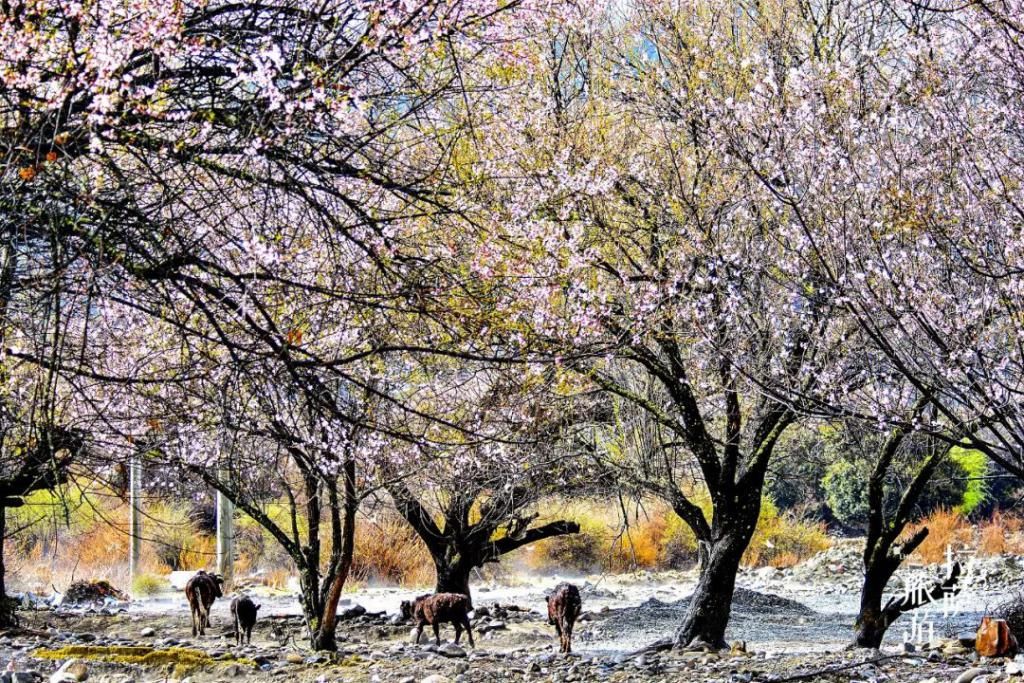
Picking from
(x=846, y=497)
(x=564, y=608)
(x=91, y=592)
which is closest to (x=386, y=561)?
(x=91, y=592)

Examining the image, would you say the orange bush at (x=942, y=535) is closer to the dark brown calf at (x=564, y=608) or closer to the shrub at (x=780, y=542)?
the shrub at (x=780, y=542)

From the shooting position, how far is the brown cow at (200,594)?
13.7m

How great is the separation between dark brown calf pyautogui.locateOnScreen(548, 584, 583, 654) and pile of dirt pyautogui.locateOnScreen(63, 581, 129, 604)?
1171 cm

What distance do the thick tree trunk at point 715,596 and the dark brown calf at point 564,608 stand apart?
111 centimetres

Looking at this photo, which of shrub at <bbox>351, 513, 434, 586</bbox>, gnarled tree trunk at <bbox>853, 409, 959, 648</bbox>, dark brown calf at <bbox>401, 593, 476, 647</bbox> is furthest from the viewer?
shrub at <bbox>351, 513, 434, 586</bbox>

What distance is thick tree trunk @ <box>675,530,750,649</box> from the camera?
11.1 metres

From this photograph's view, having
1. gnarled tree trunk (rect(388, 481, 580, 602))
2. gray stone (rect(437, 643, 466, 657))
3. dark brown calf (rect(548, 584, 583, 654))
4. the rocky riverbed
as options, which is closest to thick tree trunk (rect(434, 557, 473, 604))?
gnarled tree trunk (rect(388, 481, 580, 602))

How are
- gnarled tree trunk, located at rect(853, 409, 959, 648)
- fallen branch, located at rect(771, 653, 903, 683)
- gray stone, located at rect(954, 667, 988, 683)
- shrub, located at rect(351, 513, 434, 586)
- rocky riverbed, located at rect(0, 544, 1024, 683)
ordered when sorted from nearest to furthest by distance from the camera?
gray stone, located at rect(954, 667, 988, 683)
fallen branch, located at rect(771, 653, 903, 683)
rocky riverbed, located at rect(0, 544, 1024, 683)
gnarled tree trunk, located at rect(853, 409, 959, 648)
shrub, located at rect(351, 513, 434, 586)

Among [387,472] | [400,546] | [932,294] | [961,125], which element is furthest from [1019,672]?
[400,546]

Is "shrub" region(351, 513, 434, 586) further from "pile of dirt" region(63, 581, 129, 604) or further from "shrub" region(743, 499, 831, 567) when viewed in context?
"shrub" region(743, 499, 831, 567)

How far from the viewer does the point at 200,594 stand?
13812 mm

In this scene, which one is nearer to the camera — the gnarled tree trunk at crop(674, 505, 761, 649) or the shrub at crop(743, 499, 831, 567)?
the gnarled tree trunk at crop(674, 505, 761, 649)

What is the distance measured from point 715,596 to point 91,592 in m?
13.9

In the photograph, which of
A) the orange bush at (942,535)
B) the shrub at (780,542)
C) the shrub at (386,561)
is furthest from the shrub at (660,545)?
the shrub at (386,561)
